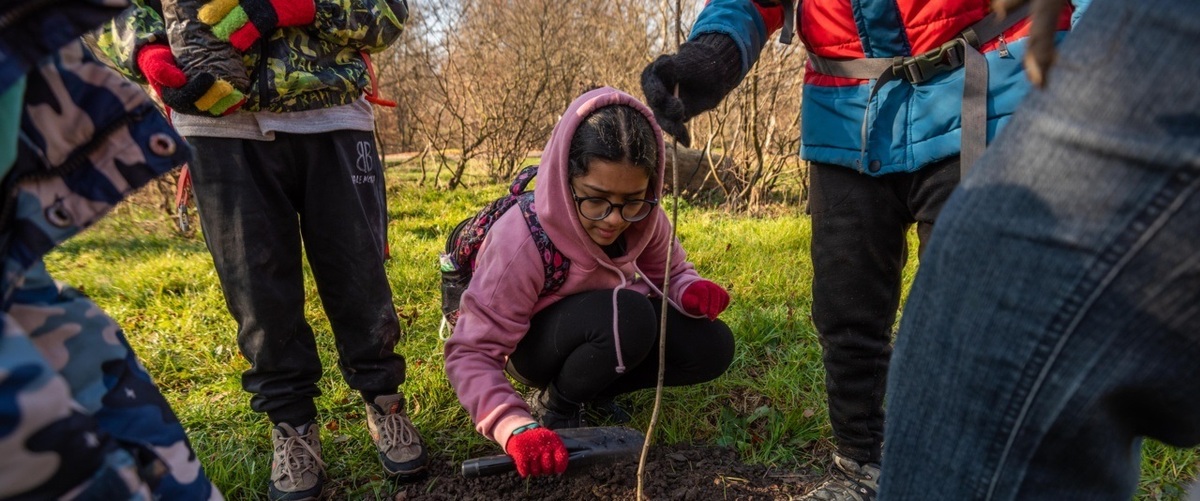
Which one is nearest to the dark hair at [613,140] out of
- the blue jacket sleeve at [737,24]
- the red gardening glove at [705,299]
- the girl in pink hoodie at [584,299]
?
the girl in pink hoodie at [584,299]

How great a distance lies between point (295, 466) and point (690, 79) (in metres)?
1.49

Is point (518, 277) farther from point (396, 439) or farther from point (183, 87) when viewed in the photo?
point (183, 87)

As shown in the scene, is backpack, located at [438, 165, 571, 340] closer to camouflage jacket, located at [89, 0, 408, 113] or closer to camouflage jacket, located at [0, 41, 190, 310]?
camouflage jacket, located at [89, 0, 408, 113]

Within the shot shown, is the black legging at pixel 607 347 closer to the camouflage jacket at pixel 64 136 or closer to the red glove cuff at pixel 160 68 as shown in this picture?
the red glove cuff at pixel 160 68

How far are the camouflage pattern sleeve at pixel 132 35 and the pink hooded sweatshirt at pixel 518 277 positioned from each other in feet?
3.27

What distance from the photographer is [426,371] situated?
247 cm

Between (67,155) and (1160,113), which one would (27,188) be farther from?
(1160,113)

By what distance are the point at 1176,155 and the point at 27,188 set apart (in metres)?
1.16

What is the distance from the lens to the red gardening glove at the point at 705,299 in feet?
6.86

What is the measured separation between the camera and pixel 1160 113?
570 mm

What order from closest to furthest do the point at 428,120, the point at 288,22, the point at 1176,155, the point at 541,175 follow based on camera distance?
the point at 1176,155, the point at 288,22, the point at 541,175, the point at 428,120

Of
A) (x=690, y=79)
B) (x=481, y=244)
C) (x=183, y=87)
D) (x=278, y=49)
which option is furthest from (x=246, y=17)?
(x=690, y=79)

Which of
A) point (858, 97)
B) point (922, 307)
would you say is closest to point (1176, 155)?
point (922, 307)

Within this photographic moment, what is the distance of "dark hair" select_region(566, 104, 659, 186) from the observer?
72.4 inches
